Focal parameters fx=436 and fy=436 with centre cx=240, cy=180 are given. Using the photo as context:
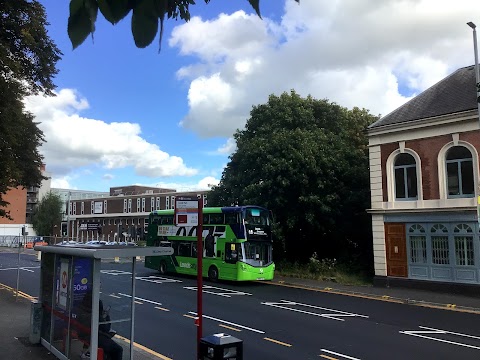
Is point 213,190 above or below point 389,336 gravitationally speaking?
above

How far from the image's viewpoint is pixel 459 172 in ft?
63.9

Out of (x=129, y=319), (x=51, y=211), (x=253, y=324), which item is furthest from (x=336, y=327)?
(x=51, y=211)

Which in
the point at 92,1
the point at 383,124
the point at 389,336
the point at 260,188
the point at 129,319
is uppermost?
the point at 383,124

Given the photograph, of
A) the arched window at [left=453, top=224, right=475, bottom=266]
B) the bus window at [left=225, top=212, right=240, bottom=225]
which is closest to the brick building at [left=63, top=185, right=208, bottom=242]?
the bus window at [left=225, top=212, right=240, bottom=225]

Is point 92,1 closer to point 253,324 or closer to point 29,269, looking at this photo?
point 253,324

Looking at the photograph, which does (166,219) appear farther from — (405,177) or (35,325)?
(35,325)

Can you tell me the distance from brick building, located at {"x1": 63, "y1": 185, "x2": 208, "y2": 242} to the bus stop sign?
69.1m

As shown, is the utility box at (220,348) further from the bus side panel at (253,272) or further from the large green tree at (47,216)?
the large green tree at (47,216)

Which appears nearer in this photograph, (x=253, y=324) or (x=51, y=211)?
(x=253, y=324)

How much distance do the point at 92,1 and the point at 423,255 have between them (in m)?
20.9

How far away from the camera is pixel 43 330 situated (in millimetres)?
8742

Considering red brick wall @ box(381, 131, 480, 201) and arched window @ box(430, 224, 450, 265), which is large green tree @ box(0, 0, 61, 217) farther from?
arched window @ box(430, 224, 450, 265)

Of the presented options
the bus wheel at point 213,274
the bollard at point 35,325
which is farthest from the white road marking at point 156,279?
the bollard at point 35,325

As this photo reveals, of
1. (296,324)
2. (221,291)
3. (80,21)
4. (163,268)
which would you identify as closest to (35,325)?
(296,324)
